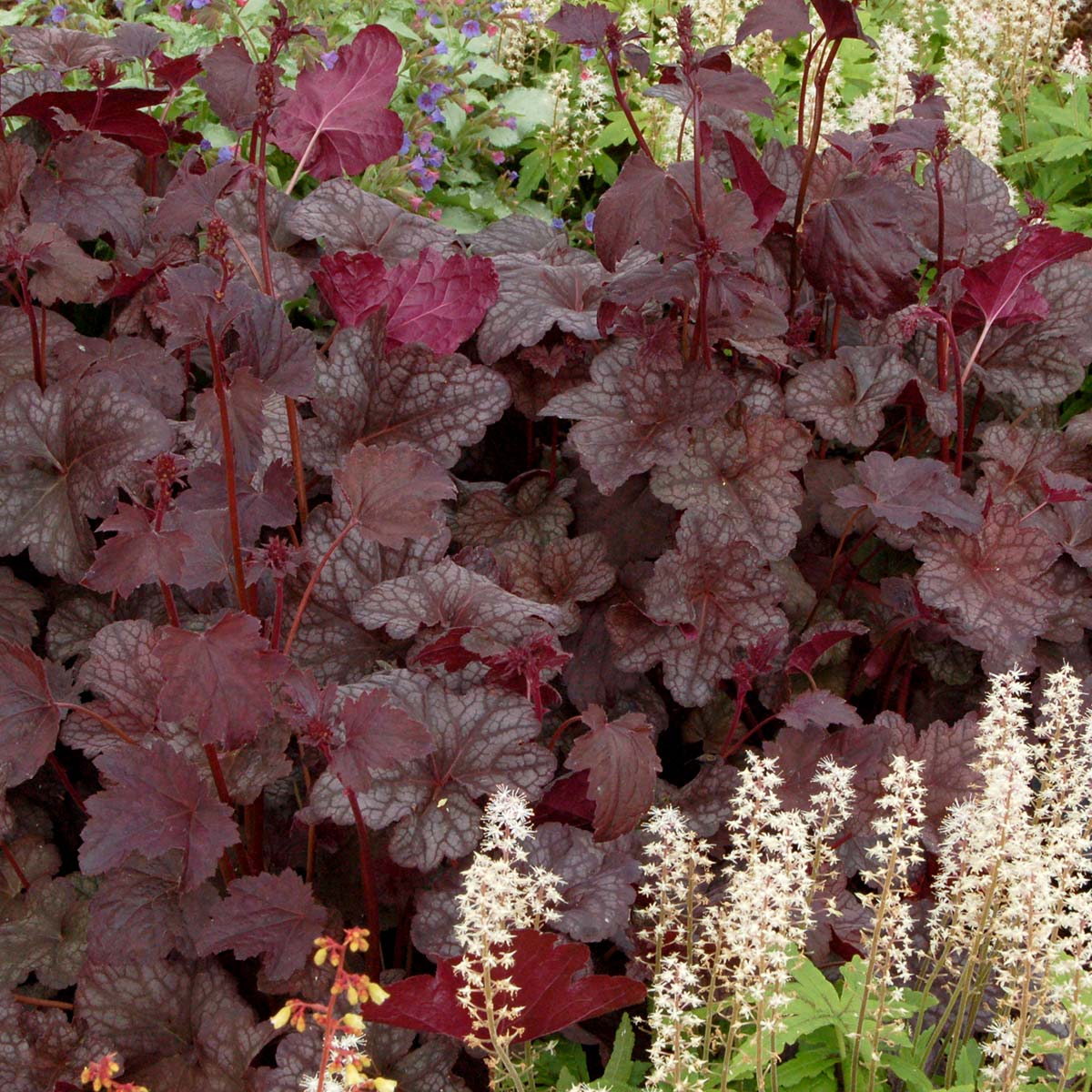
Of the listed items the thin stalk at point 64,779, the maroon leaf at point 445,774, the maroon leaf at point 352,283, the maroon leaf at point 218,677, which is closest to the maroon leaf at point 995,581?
the maroon leaf at point 445,774

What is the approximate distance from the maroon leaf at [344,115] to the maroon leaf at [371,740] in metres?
1.16

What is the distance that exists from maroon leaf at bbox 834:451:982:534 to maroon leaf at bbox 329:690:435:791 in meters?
0.82

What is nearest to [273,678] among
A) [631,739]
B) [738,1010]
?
[631,739]

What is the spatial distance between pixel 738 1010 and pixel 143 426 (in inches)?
45.4

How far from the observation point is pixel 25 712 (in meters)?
1.59

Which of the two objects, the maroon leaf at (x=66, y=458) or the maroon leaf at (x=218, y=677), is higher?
the maroon leaf at (x=218, y=677)

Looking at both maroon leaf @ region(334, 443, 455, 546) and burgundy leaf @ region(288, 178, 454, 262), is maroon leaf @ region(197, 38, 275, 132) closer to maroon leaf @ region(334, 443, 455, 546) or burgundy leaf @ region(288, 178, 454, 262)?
burgundy leaf @ region(288, 178, 454, 262)

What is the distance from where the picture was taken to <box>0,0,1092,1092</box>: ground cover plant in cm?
142

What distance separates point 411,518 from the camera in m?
1.60

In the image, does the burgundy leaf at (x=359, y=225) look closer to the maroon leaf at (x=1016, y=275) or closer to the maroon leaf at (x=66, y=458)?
the maroon leaf at (x=66, y=458)

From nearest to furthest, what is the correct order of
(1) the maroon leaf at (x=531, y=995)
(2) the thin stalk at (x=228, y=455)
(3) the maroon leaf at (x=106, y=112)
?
(1) the maroon leaf at (x=531, y=995)
(2) the thin stalk at (x=228, y=455)
(3) the maroon leaf at (x=106, y=112)

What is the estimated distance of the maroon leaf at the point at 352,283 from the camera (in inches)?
77.2

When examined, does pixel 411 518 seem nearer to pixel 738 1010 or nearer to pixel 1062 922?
pixel 738 1010

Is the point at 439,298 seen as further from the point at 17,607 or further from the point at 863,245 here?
the point at 17,607
